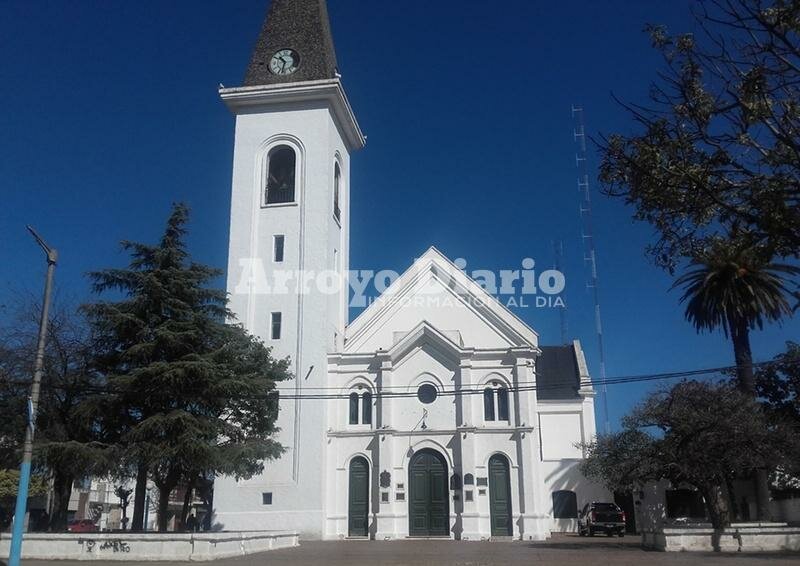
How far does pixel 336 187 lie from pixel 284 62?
7.37 meters

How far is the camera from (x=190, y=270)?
27.2 m

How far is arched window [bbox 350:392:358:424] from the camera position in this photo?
123 ft

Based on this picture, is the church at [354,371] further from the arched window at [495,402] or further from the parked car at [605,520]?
the parked car at [605,520]

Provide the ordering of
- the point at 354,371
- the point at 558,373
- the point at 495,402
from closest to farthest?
1. the point at 495,402
2. the point at 354,371
3. the point at 558,373

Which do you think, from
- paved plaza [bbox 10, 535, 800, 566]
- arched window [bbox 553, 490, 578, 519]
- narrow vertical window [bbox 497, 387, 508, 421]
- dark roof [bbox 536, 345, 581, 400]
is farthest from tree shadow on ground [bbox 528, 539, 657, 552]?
dark roof [bbox 536, 345, 581, 400]

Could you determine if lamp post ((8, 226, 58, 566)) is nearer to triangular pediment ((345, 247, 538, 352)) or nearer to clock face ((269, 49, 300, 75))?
triangular pediment ((345, 247, 538, 352))

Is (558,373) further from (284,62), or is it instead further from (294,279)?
(284,62)

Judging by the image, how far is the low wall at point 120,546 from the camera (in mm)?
21969

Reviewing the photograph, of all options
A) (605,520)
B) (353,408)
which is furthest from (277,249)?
(605,520)

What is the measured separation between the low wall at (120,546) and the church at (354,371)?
1285 cm

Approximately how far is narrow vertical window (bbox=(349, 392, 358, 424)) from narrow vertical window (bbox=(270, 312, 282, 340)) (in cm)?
476

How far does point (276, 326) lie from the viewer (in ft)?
126

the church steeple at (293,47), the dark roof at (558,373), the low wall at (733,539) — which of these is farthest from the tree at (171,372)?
the dark roof at (558,373)

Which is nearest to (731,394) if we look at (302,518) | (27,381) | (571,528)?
(571,528)
